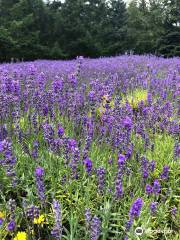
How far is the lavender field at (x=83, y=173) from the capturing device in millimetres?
2869

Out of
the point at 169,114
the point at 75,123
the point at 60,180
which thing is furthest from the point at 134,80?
the point at 60,180

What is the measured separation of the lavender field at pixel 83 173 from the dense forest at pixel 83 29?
15.8m

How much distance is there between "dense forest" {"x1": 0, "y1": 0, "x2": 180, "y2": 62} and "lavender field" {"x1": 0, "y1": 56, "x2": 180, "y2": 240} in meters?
15.8

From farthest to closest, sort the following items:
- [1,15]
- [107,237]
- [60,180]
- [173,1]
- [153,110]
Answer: [173,1], [1,15], [153,110], [60,180], [107,237]

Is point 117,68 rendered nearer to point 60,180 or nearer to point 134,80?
point 134,80

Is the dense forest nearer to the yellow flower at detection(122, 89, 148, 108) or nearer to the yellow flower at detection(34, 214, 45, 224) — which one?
the yellow flower at detection(122, 89, 148, 108)

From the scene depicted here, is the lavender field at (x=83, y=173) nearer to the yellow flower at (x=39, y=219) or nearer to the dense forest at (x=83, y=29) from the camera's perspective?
the yellow flower at (x=39, y=219)

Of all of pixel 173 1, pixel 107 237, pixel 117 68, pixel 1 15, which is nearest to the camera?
pixel 107 237

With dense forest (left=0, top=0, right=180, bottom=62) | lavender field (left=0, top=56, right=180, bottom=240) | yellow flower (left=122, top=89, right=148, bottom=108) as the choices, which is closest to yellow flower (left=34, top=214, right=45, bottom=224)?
lavender field (left=0, top=56, right=180, bottom=240)

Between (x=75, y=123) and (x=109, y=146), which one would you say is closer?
(x=109, y=146)

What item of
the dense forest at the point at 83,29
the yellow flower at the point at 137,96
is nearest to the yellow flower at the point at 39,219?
the yellow flower at the point at 137,96

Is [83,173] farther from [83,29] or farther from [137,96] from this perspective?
[83,29]

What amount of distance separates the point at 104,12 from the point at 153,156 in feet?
79.4

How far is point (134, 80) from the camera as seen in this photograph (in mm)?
8023
